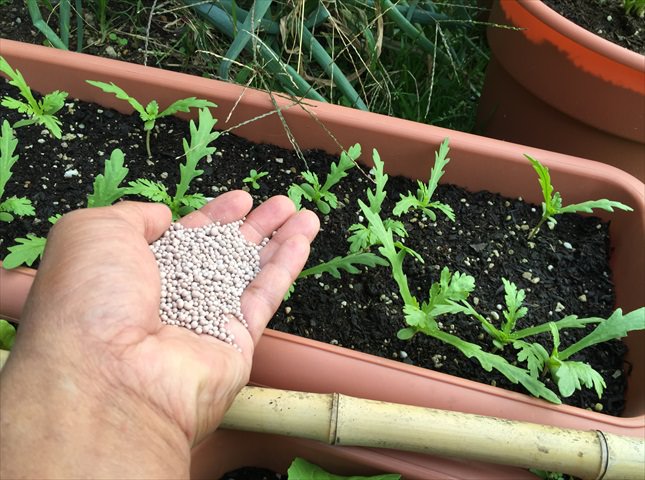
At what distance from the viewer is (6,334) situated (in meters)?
1.10

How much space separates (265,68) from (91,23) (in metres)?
0.63

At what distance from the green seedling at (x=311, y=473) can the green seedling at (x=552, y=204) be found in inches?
25.3

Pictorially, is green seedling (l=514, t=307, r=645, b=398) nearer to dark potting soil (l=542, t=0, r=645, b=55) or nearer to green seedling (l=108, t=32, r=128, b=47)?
dark potting soil (l=542, t=0, r=645, b=55)

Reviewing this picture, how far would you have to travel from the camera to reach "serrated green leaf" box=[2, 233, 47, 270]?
1103 millimetres

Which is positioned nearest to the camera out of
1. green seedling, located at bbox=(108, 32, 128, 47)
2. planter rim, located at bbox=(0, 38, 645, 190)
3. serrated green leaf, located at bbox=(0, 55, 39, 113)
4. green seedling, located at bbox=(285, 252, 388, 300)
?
green seedling, located at bbox=(285, 252, 388, 300)

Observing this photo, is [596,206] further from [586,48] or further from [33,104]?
[33,104]

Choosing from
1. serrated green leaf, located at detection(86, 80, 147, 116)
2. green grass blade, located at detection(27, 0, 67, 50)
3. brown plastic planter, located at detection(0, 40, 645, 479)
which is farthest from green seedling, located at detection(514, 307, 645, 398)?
green grass blade, located at detection(27, 0, 67, 50)

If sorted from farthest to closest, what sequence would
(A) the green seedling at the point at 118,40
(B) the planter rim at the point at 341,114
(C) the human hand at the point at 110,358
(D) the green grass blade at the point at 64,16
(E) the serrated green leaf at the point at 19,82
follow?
(A) the green seedling at the point at 118,40 < (D) the green grass blade at the point at 64,16 < (B) the planter rim at the point at 341,114 < (E) the serrated green leaf at the point at 19,82 < (C) the human hand at the point at 110,358

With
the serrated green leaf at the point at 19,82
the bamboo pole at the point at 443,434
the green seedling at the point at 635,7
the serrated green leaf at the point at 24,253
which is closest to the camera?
the bamboo pole at the point at 443,434

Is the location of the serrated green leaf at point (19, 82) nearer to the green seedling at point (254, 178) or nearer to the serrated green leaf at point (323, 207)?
the green seedling at point (254, 178)

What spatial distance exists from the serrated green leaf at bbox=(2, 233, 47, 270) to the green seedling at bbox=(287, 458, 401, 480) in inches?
21.8

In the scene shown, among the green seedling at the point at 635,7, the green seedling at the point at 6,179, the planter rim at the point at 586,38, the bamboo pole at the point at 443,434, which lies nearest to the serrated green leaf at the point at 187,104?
the green seedling at the point at 6,179

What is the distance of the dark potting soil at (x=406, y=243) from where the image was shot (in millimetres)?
1228

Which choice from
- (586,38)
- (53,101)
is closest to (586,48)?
(586,38)
